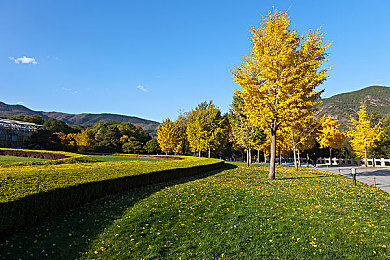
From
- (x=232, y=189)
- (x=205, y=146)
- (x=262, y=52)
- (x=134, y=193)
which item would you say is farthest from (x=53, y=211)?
(x=205, y=146)

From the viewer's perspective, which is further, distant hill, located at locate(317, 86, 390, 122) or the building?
distant hill, located at locate(317, 86, 390, 122)

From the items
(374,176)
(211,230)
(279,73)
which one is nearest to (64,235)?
(211,230)

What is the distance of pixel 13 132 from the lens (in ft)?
195

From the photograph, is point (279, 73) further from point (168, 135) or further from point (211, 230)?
point (168, 135)

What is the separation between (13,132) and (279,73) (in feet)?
234

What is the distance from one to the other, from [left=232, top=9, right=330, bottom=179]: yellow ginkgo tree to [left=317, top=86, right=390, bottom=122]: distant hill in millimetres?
95682

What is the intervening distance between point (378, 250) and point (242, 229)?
2.95 meters

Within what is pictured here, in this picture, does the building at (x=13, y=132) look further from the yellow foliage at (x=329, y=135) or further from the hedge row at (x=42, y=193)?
the yellow foliage at (x=329, y=135)

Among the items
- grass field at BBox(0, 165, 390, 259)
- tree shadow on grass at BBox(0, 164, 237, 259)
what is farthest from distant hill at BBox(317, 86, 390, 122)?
tree shadow on grass at BBox(0, 164, 237, 259)

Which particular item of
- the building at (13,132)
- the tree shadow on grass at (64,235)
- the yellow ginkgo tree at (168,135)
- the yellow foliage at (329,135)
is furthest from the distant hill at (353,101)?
the building at (13,132)

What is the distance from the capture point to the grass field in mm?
4715

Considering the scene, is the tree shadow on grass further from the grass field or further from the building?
the building

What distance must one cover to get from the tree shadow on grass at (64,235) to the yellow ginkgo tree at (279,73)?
33.1 ft

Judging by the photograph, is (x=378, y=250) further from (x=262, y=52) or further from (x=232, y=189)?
(x=262, y=52)
